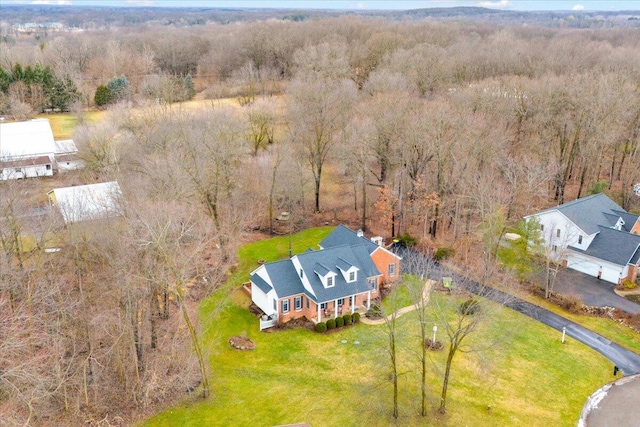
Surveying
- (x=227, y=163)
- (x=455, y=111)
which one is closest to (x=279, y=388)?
(x=227, y=163)

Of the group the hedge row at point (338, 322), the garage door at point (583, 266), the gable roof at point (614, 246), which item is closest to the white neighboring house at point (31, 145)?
the hedge row at point (338, 322)

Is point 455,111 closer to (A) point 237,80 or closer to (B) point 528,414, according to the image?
(B) point 528,414

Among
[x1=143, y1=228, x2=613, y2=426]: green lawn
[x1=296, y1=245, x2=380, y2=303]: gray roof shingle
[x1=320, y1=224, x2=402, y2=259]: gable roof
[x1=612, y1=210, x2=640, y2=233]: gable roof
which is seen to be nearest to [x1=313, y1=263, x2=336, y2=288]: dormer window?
[x1=296, y1=245, x2=380, y2=303]: gray roof shingle

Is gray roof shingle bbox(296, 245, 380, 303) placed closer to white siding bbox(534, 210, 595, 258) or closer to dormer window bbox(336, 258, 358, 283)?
dormer window bbox(336, 258, 358, 283)

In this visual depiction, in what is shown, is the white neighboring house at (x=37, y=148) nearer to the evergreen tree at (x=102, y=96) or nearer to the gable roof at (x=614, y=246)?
the evergreen tree at (x=102, y=96)

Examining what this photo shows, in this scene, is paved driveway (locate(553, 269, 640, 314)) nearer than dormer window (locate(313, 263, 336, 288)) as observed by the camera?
No

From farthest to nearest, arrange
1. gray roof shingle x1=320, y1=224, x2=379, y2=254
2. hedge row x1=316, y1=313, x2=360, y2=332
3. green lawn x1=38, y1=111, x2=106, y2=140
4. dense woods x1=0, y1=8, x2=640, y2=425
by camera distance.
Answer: green lawn x1=38, y1=111, x2=106, y2=140, gray roof shingle x1=320, y1=224, x2=379, y2=254, hedge row x1=316, y1=313, x2=360, y2=332, dense woods x1=0, y1=8, x2=640, y2=425

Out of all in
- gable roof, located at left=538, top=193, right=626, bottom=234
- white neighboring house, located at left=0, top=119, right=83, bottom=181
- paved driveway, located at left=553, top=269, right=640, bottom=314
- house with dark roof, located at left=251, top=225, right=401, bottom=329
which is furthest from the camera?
white neighboring house, located at left=0, top=119, right=83, bottom=181
